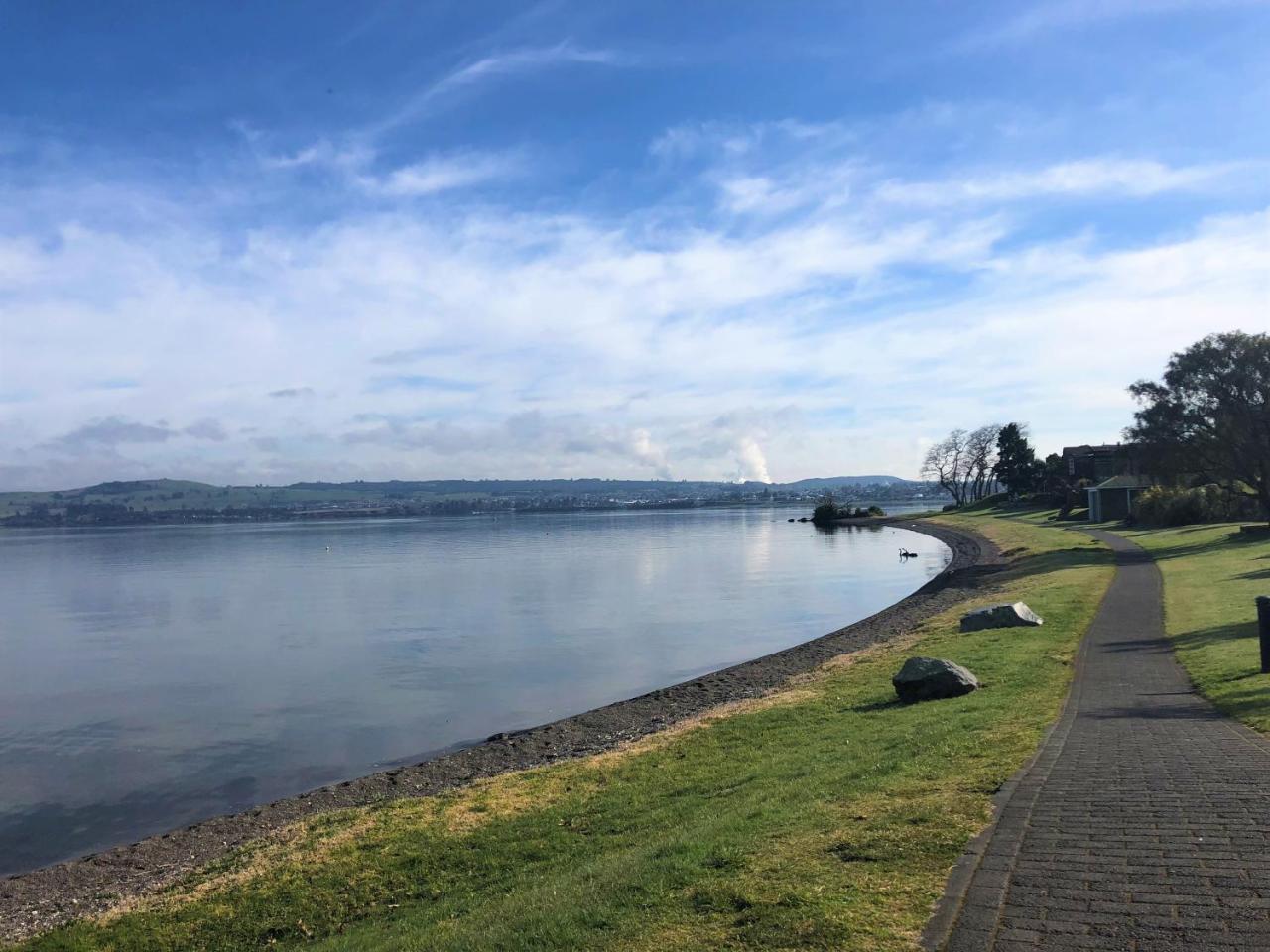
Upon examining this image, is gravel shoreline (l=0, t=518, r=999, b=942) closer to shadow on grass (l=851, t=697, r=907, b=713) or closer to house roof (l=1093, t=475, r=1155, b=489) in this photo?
shadow on grass (l=851, t=697, r=907, b=713)

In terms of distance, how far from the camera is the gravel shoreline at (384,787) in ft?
41.6

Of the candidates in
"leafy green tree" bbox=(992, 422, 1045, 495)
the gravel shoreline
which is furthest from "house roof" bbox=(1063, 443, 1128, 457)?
the gravel shoreline

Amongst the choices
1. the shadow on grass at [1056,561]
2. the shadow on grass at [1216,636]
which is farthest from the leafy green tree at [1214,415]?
the shadow on grass at [1216,636]

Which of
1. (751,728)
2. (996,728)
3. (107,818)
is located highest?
(996,728)

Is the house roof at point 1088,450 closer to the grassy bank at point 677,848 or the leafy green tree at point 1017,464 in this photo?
the leafy green tree at point 1017,464

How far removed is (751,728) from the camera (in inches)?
649

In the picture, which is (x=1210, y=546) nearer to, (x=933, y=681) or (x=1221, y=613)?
(x=1221, y=613)

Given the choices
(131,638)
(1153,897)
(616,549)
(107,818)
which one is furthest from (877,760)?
(616,549)

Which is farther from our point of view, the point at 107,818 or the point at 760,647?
the point at 760,647

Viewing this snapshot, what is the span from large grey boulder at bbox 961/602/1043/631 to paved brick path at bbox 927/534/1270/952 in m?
11.1

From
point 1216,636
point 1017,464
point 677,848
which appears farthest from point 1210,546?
point 1017,464

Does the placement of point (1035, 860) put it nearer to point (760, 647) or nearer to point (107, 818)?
point (107, 818)

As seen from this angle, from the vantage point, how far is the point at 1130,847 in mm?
6910

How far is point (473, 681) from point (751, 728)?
13318 millimetres
